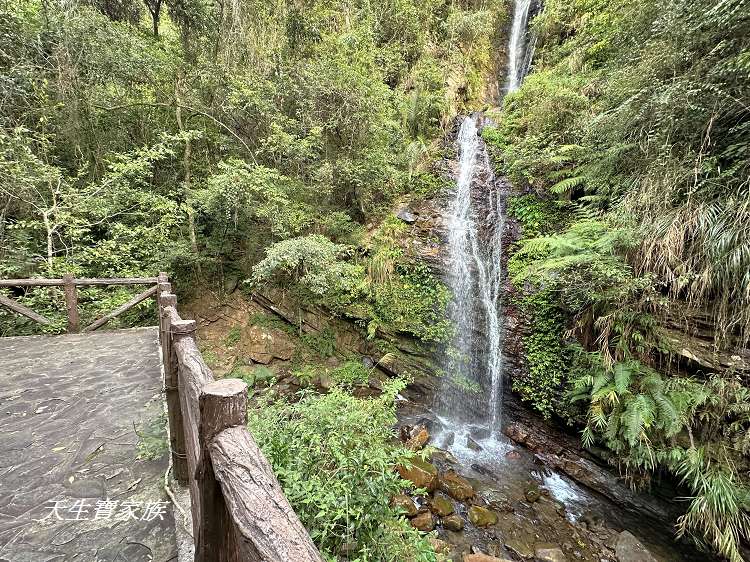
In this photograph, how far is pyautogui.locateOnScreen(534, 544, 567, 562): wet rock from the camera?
405 cm

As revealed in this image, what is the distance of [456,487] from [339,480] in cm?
329

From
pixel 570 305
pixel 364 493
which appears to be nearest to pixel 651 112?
pixel 570 305

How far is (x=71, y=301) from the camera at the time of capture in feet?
17.1

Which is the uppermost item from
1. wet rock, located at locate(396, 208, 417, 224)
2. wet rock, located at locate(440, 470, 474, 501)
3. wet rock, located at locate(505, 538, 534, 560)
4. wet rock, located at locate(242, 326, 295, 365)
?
wet rock, located at locate(396, 208, 417, 224)

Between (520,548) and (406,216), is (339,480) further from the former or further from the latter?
(406,216)

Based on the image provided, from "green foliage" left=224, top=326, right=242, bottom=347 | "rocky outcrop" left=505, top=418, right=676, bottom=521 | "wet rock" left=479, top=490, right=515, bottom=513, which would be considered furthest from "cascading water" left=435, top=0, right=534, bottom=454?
"green foliage" left=224, top=326, right=242, bottom=347

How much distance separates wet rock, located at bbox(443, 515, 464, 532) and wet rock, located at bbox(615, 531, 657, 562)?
189cm

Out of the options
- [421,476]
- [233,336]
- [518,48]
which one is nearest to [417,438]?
[421,476]

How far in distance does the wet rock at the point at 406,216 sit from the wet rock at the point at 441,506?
591cm

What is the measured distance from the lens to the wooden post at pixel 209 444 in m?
1.06

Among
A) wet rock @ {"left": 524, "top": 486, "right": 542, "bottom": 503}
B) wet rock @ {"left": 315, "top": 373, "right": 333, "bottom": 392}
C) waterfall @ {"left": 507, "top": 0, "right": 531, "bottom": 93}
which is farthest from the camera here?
waterfall @ {"left": 507, "top": 0, "right": 531, "bottom": 93}

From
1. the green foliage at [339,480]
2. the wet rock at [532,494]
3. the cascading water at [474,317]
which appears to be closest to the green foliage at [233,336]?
the cascading water at [474,317]

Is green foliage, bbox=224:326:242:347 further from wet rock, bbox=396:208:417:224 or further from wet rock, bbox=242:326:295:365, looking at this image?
wet rock, bbox=396:208:417:224

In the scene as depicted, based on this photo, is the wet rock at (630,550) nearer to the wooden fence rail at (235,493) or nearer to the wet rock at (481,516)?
the wet rock at (481,516)
